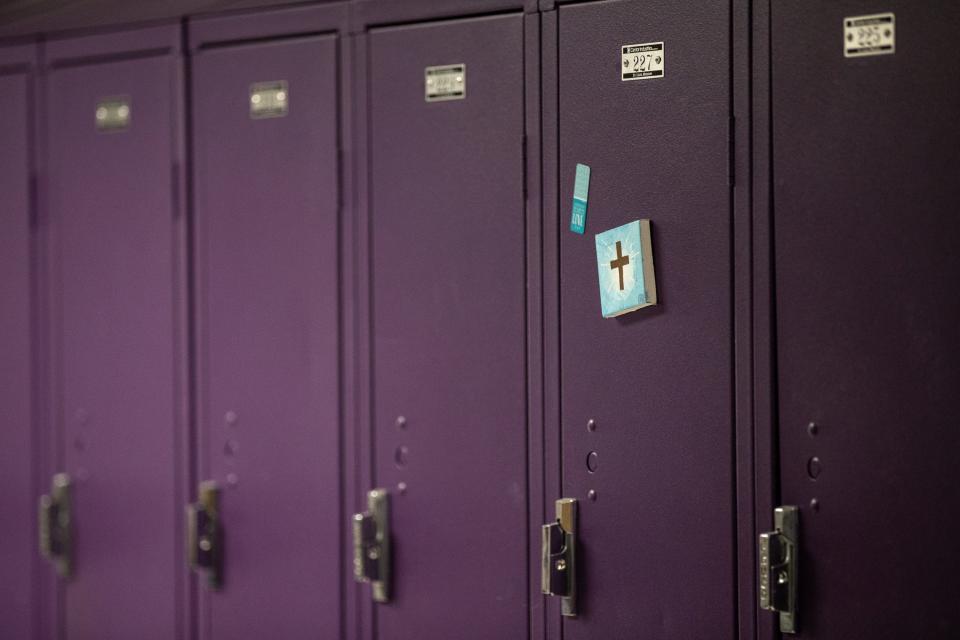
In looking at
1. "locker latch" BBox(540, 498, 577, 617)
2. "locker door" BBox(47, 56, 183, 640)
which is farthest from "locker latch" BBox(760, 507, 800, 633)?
"locker door" BBox(47, 56, 183, 640)

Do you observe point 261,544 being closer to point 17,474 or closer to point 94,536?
point 94,536

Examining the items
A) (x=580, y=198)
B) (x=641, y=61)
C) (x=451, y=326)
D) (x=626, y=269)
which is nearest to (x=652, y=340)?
(x=626, y=269)

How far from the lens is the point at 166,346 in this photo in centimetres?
288

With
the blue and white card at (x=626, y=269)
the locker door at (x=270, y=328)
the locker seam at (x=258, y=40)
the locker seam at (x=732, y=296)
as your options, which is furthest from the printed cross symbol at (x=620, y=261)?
the locker seam at (x=258, y=40)

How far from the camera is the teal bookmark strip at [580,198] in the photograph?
2.32 meters

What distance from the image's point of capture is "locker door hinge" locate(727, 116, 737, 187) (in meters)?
2.16

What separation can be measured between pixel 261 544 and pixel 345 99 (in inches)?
46.3

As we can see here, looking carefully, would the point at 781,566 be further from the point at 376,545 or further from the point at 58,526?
the point at 58,526

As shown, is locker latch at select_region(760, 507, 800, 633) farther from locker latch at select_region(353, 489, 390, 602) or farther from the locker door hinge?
locker latch at select_region(353, 489, 390, 602)

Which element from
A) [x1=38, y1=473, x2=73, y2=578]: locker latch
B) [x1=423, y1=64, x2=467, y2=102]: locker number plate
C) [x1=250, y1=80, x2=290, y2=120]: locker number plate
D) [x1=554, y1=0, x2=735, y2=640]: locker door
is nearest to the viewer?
[x1=554, y1=0, x2=735, y2=640]: locker door

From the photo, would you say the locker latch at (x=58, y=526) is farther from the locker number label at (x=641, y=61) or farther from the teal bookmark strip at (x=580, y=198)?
the locker number label at (x=641, y=61)

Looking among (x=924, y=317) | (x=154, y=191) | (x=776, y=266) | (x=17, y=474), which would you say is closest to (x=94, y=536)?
(x=17, y=474)

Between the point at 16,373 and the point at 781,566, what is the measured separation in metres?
2.24

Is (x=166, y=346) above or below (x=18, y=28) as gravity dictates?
below
